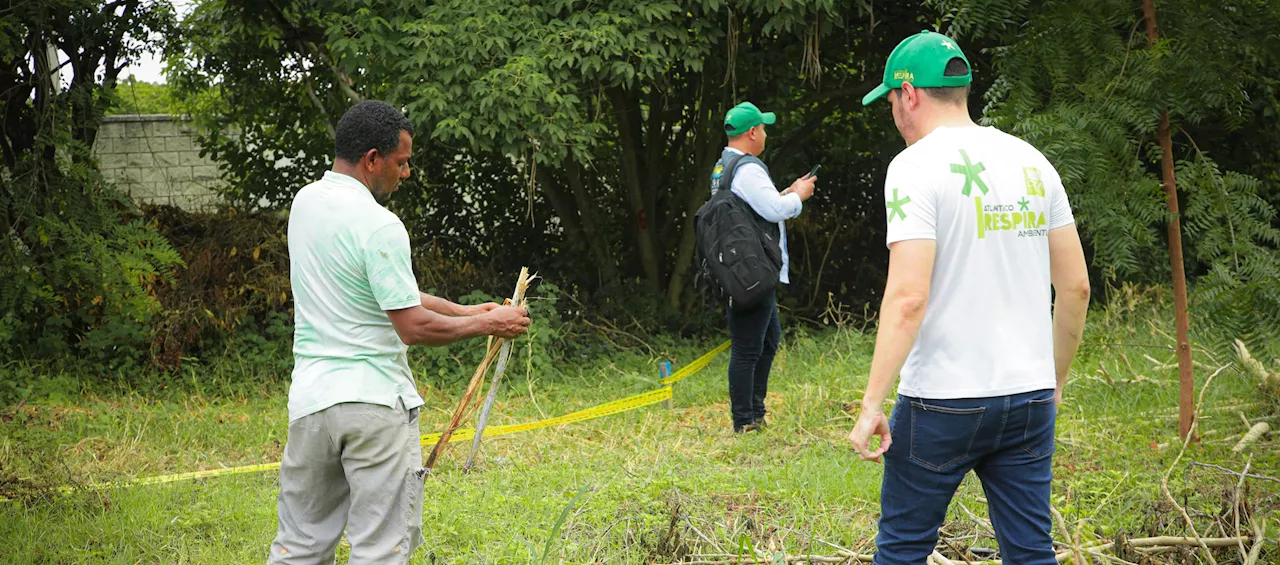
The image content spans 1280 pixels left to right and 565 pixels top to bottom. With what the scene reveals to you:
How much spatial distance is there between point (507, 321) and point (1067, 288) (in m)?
1.65

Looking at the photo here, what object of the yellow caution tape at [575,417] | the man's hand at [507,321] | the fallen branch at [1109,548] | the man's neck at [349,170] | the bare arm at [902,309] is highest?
the man's neck at [349,170]

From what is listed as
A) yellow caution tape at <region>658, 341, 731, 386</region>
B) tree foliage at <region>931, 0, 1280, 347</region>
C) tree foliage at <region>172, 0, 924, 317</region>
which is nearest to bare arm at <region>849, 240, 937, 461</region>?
tree foliage at <region>931, 0, 1280, 347</region>

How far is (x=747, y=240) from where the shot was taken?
598 cm

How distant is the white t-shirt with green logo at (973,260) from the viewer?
2.71m

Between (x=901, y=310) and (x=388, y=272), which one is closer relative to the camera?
(x=901, y=310)

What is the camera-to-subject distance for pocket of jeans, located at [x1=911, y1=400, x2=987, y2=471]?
8.95 ft

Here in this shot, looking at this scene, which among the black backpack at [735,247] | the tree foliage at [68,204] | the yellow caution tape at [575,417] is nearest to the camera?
the black backpack at [735,247]

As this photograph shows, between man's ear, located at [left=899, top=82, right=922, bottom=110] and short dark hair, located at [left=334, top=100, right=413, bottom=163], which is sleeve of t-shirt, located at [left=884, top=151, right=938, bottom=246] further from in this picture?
short dark hair, located at [left=334, top=100, right=413, bottom=163]

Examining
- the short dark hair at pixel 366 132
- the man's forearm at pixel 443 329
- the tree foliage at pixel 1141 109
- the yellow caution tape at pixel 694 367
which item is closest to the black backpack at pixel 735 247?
the tree foliage at pixel 1141 109

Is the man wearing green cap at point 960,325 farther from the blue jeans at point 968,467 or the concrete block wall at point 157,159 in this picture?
the concrete block wall at point 157,159

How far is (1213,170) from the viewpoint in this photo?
4.91 metres

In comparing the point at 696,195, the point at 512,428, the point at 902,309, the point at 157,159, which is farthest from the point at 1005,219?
the point at 157,159

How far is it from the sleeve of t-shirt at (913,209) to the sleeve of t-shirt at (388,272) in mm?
1354

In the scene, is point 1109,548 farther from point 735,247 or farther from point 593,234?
point 593,234
